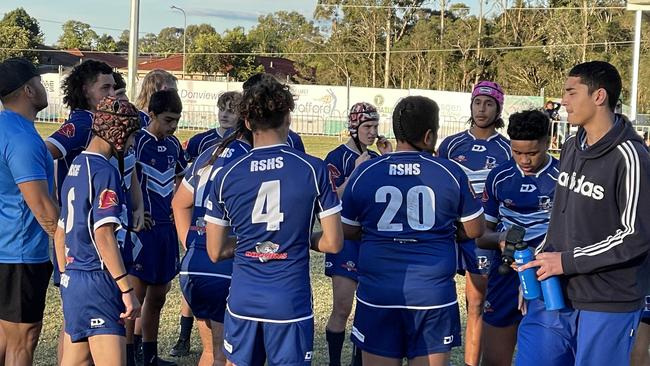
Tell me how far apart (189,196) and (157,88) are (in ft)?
7.08

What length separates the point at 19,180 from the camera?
180 inches

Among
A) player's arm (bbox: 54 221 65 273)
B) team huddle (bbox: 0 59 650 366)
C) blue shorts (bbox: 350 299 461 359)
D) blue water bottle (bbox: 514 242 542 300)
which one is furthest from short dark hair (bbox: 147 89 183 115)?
blue water bottle (bbox: 514 242 542 300)

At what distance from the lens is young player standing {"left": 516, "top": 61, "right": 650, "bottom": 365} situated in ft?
11.9

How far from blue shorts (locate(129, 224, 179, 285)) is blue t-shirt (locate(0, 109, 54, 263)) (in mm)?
1009

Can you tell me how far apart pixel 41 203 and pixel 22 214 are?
0.27 metres

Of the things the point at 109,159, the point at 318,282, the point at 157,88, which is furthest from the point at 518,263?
the point at 318,282

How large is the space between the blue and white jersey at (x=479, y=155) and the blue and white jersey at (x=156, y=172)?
2374 millimetres

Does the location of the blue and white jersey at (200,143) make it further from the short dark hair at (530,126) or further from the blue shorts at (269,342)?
the blue shorts at (269,342)

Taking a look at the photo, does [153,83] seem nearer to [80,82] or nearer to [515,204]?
[80,82]

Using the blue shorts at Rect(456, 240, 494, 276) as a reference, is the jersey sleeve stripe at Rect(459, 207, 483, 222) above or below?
above

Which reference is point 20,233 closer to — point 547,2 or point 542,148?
point 542,148

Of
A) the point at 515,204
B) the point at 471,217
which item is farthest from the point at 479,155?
the point at 471,217

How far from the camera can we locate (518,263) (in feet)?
12.8

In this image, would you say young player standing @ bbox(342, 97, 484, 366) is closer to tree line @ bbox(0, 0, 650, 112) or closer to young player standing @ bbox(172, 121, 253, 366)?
young player standing @ bbox(172, 121, 253, 366)
